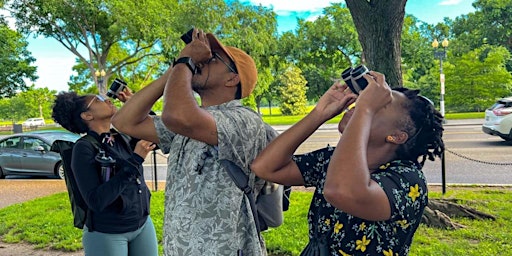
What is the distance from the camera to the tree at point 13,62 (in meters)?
21.4

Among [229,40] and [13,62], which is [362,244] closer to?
[229,40]

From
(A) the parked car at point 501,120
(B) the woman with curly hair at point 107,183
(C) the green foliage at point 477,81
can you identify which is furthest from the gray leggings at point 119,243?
(C) the green foliage at point 477,81

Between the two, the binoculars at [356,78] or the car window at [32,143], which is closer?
the binoculars at [356,78]

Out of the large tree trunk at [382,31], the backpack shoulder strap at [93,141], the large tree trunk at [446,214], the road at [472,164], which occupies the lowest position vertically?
the road at [472,164]

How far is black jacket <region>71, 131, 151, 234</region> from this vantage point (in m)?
2.33

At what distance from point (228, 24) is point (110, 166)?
22384mm

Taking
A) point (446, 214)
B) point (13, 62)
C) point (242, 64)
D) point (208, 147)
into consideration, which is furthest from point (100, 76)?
point (208, 147)

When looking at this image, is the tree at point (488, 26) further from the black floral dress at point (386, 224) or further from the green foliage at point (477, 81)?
the black floral dress at point (386, 224)

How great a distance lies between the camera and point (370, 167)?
148 centimetres

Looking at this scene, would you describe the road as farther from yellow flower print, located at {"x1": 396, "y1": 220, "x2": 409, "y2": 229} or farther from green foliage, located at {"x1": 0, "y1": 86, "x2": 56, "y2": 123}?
green foliage, located at {"x1": 0, "y1": 86, "x2": 56, "y2": 123}

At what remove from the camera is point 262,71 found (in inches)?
1102

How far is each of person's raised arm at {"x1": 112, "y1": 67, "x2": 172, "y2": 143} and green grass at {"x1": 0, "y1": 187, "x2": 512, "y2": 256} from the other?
9.14 ft

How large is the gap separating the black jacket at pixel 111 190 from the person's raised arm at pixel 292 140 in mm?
1068

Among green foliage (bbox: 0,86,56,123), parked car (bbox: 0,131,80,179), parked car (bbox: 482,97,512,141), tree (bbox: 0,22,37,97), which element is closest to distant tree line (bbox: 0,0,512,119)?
tree (bbox: 0,22,37,97)
